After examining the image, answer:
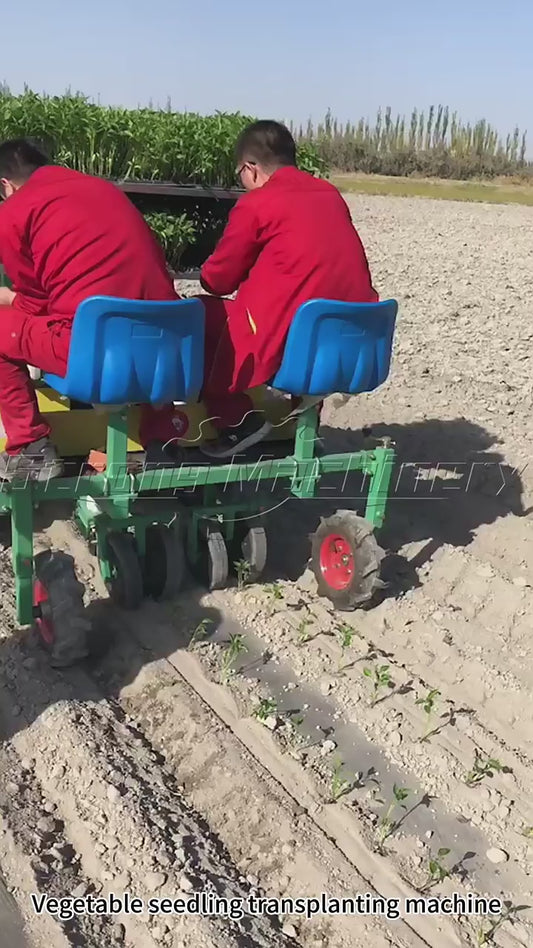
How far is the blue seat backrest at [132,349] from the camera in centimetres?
327

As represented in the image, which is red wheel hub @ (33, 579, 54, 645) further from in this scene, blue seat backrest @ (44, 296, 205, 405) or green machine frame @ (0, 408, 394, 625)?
blue seat backrest @ (44, 296, 205, 405)

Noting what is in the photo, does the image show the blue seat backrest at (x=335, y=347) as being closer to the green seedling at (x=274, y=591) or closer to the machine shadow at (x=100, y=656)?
the green seedling at (x=274, y=591)

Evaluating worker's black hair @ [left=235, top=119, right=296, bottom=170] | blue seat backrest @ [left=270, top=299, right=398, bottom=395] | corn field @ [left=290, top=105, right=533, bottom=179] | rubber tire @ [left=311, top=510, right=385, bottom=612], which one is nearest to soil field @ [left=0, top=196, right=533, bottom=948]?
rubber tire @ [left=311, top=510, right=385, bottom=612]

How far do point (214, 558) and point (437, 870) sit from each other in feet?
6.07

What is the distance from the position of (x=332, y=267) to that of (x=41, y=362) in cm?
128

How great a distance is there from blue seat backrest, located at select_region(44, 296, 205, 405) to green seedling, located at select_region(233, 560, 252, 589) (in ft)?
4.01

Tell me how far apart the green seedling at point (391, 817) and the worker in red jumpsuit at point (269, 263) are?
1759mm

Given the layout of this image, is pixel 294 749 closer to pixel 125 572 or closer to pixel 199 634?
pixel 199 634

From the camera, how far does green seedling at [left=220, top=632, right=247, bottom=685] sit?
12.4 feet

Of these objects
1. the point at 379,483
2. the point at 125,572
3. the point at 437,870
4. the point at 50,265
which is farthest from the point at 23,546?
the point at 437,870

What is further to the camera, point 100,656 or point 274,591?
point 274,591

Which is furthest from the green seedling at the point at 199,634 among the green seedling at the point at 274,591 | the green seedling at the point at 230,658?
the green seedling at the point at 274,591

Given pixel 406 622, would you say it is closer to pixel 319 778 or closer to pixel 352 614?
pixel 352 614

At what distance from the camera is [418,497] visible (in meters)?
5.62
